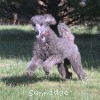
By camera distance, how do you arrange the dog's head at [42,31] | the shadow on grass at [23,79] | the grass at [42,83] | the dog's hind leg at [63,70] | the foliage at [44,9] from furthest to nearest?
1. the foliage at [44,9]
2. the dog's hind leg at [63,70]
3. the shadow on grass at [23,79]
4. the dog's head at [42,31]
5. the grass at [42,83]

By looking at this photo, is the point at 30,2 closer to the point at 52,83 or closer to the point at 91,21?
the point at 91,21

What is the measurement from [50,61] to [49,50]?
264mm

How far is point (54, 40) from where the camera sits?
6691mm

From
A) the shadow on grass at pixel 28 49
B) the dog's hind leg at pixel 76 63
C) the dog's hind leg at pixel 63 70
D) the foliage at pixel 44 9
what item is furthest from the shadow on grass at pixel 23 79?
the foliage at pixel 44 9

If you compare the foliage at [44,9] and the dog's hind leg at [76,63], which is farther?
the foliage at [44,9]

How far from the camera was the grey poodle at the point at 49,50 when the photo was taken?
6348 millimetres

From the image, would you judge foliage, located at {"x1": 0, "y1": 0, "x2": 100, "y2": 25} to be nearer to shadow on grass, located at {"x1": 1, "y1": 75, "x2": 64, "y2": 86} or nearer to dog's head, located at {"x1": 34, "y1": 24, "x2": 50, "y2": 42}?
shadow on grass, located at {"x1": 1, "y1": 75, "x2": 64, "y2": 86}

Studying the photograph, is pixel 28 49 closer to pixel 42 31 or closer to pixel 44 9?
pixel 44 9

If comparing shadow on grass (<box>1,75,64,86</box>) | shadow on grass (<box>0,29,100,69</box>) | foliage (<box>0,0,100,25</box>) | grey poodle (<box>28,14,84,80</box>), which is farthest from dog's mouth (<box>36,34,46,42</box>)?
foliage (<box>0,0,100,25</box>)

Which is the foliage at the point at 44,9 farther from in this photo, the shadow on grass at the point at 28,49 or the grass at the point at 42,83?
the grass at the point at 42,83

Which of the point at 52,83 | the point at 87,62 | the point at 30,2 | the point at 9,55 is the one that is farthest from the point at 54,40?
the point at 30,2

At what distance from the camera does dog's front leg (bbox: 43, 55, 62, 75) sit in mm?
6297

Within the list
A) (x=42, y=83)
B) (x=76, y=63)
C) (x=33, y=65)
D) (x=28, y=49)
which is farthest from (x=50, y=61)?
(x=28, y=49)

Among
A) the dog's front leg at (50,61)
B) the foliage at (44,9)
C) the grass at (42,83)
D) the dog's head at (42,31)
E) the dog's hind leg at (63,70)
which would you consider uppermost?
the foliage at (44,9)
